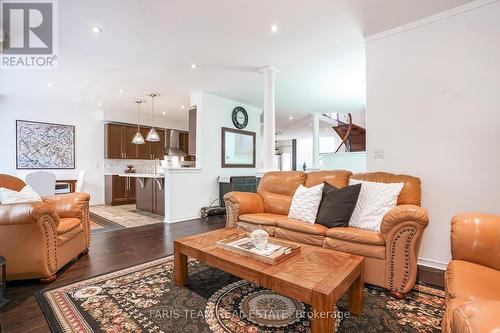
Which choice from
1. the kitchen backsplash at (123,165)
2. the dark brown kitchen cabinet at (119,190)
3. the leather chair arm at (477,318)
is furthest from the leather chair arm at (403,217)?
the kitchen backsplash at (123,165)

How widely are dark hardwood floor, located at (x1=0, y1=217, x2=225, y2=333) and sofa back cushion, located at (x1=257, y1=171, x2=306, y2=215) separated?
1300mm

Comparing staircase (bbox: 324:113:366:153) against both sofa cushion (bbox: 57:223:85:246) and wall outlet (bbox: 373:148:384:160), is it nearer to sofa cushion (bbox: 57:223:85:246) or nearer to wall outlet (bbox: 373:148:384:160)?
wall outlet (bbox: 373:148:384:160)

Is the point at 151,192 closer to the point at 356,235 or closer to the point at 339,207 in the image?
the point at 339,207

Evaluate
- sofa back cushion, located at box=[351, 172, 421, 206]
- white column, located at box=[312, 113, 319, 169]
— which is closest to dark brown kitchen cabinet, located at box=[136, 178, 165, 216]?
sofa back cushion, located at box=[351, 172, 421, 206]

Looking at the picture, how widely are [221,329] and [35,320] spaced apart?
1.23m

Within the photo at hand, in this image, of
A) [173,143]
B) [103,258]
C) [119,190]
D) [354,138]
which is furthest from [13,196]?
[354,138]

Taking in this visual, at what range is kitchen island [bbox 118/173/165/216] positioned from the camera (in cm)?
501

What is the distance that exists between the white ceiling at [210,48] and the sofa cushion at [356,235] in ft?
6.99

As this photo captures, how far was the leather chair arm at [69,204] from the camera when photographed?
264cm

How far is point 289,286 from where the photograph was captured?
1.32 m

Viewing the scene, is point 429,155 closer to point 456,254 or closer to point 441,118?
point 441,118

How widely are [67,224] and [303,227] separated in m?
2.33

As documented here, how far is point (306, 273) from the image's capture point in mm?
1433

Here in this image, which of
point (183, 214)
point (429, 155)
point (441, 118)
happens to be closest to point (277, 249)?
point (429, 155)
